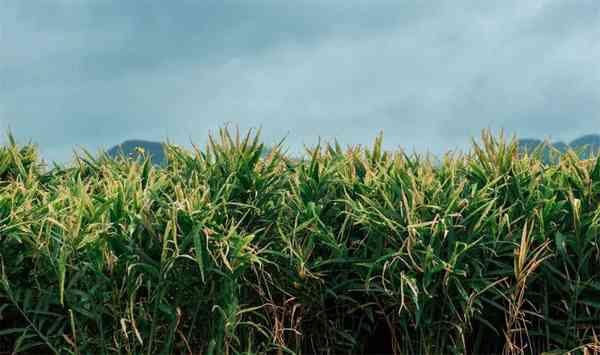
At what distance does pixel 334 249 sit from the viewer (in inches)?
148

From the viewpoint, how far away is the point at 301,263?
11.8 feet

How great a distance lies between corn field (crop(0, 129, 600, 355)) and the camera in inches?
138

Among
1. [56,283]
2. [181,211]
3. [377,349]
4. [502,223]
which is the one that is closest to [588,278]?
[502,223]

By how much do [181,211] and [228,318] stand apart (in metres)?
0.54

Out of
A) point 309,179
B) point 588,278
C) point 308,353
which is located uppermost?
point 309,179

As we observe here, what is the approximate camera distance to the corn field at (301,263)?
11.5ft

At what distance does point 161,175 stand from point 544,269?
2134 mm

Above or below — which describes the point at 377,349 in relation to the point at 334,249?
below

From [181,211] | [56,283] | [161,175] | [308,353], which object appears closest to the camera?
[181,211]

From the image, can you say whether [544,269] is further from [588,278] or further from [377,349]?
[377,349]

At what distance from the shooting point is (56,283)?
12.1 feet

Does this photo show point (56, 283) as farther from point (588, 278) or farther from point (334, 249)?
point (588, 278)

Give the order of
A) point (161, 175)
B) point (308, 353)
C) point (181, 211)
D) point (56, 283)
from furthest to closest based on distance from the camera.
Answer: point (161, 175), point (308, 353), point (56, 283), point (181, 211)

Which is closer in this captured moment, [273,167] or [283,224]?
[283,224]
